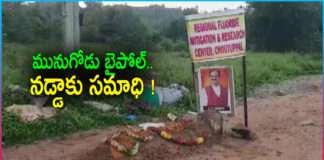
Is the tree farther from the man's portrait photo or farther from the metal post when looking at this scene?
the man's portrait photo

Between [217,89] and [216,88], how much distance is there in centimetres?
2

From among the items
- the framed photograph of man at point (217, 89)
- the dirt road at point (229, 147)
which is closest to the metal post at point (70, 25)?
the dirt road at point (229, 147)

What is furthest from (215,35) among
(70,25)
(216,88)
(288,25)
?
(288,25)

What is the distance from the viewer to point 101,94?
24.3ft

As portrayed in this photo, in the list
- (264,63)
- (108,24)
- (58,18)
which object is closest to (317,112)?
(264,63)

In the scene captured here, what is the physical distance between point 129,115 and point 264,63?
29.8 feet

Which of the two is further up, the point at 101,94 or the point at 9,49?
the point at 9,49

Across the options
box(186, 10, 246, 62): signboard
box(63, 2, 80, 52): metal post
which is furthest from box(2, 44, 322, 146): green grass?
box(186, 10, 246, 62): signboard

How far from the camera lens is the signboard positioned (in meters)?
5.50

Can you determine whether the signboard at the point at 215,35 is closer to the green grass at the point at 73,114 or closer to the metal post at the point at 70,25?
the green grass at the point at 73,114

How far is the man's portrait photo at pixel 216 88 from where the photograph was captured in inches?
226

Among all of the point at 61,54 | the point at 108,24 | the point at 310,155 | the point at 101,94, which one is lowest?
the point at 310,155

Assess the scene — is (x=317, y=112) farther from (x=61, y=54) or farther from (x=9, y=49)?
(x=9, y=49)

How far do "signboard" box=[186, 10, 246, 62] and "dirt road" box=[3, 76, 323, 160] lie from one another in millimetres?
1012
